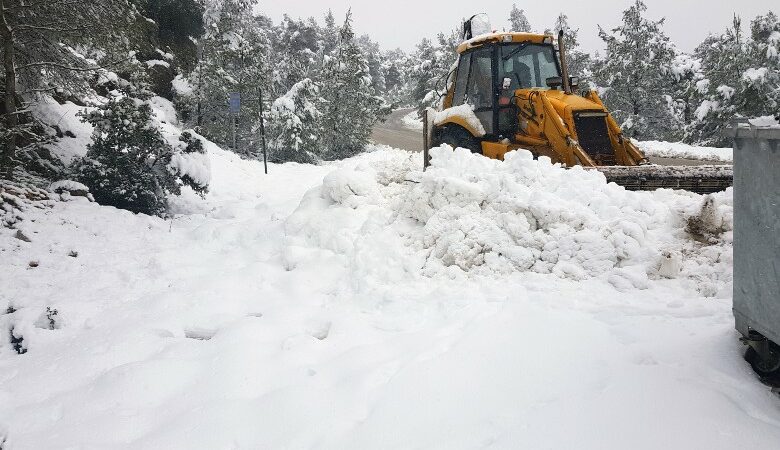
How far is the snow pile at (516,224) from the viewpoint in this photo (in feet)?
14.1

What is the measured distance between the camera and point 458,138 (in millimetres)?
8656

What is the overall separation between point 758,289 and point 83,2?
9303mm

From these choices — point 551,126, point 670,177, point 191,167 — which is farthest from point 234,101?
point 670,177

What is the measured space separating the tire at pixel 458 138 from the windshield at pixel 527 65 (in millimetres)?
1064

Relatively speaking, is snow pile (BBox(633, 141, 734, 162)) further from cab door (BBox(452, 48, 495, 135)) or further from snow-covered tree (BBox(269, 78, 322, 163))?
snow-covered tree (BBox(269, 78, 322, 163))

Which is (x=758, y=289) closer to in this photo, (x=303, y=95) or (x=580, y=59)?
(x=303, y=95)

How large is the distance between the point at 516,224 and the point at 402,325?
1.71 meters

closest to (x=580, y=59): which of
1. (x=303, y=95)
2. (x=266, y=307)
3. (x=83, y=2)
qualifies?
(x=303, y=95)

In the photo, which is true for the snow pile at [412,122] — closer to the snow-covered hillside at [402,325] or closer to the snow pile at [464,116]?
the snow pile at [464,116]

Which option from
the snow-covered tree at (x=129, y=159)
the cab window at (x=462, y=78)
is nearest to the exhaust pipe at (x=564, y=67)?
the cab window at (x=462, y=78)

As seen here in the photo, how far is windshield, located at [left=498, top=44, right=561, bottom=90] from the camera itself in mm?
8180

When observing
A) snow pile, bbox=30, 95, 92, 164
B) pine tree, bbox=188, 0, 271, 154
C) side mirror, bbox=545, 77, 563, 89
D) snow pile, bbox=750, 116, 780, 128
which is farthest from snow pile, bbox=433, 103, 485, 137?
pine tree, bbox=188, 0, 271, 154

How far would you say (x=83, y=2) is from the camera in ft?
24.7

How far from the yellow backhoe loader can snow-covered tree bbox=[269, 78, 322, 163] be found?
36.9ft
